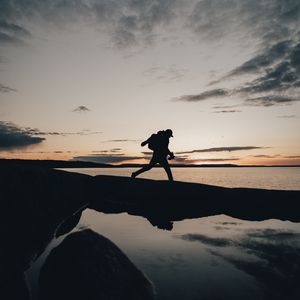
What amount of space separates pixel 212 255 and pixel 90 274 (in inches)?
154

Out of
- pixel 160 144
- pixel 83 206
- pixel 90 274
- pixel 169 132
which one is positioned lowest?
pixel 90 274

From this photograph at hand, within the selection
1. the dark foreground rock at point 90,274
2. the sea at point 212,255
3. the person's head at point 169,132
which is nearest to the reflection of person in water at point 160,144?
the person's head at point 169,132

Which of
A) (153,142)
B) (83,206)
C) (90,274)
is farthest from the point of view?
(83,206)

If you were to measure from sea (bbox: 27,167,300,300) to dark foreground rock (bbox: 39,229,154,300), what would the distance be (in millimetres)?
388

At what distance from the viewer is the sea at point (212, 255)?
5.79 meters

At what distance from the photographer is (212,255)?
8008 mm

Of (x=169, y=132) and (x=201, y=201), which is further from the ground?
(x=169, y=132)

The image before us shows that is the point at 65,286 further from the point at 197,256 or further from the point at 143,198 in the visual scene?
the point at 143,198

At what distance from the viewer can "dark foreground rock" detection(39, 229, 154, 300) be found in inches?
198

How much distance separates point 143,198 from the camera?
13.2 meters

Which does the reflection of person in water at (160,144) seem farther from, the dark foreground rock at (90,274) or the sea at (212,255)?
the dark foreground rock at (90,274)

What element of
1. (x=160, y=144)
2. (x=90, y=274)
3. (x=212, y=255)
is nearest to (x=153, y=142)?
(x=160, y=144)

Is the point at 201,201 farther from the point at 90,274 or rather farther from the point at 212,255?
the point at 90,274

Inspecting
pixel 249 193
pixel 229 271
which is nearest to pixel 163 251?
pixel 229 271
